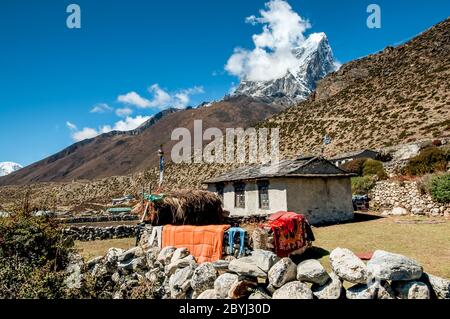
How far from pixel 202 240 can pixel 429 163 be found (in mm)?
22980

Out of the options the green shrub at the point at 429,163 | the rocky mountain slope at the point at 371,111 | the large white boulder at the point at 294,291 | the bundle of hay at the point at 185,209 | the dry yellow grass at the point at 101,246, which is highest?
the rocky mountain slope at the point at 371,111

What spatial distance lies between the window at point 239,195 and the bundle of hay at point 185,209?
20.0 ft

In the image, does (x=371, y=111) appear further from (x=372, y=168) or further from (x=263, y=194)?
(x=263, y=194)

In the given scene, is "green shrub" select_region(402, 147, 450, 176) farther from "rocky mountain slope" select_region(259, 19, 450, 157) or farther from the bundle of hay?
the bundle of hay

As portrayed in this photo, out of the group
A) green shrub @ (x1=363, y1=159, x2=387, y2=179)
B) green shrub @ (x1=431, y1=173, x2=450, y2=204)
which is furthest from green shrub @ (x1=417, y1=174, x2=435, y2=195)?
green shrub @ (x1=363, y1=159, x2=387, y2=179)

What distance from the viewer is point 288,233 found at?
11938 millimetres

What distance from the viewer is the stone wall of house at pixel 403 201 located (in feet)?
68.5

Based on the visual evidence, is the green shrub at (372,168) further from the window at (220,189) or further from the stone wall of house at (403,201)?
the window at (220,189)

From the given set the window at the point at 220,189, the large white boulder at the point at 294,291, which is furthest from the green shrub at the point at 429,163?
the large white boulder at the point at 294,291

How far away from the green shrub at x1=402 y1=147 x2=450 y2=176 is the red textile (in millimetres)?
18569

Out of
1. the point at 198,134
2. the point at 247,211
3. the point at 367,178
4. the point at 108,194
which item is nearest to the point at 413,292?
the point at 247,211
